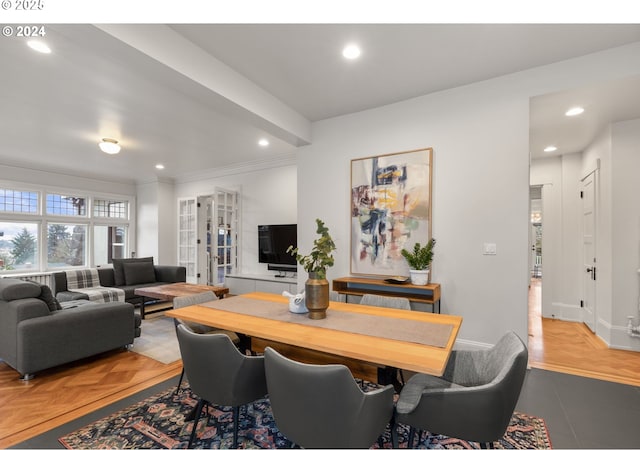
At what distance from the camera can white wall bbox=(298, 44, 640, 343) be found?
106 inches

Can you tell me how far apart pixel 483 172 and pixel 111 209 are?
8.05m

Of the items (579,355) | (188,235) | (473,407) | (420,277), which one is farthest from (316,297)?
(188,235)

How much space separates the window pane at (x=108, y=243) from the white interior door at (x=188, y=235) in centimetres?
168

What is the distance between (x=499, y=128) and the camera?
112 inches

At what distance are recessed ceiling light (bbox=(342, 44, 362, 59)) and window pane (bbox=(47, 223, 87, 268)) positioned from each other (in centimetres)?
712

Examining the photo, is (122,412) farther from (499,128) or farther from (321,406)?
(499,128)

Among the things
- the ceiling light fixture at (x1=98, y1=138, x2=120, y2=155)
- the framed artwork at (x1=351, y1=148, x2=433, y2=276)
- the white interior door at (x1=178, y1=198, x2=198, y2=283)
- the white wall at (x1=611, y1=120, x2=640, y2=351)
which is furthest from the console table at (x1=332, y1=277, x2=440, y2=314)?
the white interior door at (x1=178, y1=198, x2=198, y2=283)

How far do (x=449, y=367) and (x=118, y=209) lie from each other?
27.1ft

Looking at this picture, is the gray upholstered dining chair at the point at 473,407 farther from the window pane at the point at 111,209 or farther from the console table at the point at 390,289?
the window pane at the point at 111,209

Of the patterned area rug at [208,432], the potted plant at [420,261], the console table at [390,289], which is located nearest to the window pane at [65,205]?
the patterned area rug at [208,432]

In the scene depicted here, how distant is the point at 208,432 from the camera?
1.85m

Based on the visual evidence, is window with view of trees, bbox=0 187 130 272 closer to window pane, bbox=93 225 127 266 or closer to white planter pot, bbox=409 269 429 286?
window pane, bbox=93 225 127 266

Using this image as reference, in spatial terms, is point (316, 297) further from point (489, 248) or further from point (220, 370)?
point (489, 248)
